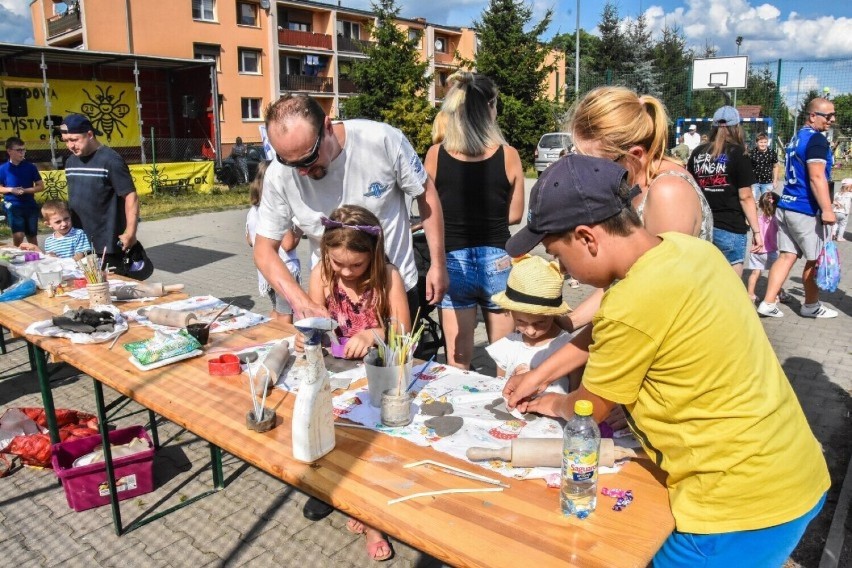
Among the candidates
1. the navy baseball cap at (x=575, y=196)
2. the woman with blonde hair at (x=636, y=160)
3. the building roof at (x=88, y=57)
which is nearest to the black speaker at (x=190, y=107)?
the building roof at (x=88, y=57)

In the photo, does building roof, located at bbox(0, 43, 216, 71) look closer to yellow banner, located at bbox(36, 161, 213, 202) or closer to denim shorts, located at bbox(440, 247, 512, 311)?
yellow banner, located at bbox(36, 161, 213, 202)

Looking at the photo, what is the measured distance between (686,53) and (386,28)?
2217 centimetres

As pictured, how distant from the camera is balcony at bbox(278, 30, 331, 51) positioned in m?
33.1

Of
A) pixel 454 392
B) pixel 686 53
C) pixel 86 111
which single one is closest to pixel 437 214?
pixel 454 392

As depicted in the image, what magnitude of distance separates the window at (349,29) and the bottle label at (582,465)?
3911 centimetres

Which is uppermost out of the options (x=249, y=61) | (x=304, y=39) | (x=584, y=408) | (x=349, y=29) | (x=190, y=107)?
(x=349, y=29)

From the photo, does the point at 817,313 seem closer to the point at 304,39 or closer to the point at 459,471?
the point at 459,471

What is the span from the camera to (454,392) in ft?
6.97

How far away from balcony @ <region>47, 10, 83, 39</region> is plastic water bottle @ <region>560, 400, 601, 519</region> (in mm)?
30662

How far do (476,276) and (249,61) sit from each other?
105 ft

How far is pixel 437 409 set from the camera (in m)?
1.98

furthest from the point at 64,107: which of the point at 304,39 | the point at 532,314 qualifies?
the point at 532,314

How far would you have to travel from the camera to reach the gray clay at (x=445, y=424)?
5.99 feet

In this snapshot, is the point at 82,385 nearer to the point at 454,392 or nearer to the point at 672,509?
the point at 454,392
